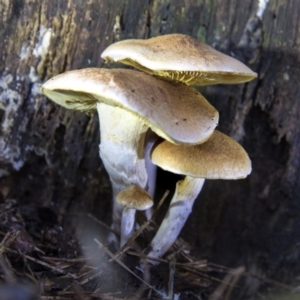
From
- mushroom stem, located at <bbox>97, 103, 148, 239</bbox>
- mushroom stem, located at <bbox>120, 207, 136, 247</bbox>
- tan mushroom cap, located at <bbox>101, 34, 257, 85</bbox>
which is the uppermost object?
tan mushroom cap, located at <bbox>101, 34, 257, 85</bbox>

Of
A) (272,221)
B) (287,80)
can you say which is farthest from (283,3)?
(272,221)

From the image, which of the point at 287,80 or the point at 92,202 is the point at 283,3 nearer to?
the point at 287,80

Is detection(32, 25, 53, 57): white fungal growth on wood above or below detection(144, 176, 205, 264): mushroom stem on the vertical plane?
above

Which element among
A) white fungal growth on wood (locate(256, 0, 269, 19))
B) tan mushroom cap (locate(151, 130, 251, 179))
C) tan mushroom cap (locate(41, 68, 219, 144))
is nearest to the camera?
tan mushroom cap (locate(41, 68, 219, 144))

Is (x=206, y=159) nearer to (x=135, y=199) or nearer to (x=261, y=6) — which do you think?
(x=135, y=199)

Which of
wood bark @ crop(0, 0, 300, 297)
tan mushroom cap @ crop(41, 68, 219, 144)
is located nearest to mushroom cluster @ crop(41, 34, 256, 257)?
tan mushroom cap @ crop(41, 68, 219, 144)

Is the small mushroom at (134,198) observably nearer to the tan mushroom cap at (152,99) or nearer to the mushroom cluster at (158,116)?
the mushroom cluster at (158,116)

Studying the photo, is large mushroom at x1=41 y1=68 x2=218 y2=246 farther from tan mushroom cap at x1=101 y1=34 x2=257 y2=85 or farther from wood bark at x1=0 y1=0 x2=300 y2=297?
wood bark at x1=0 y1=0 x2=300 y2=297

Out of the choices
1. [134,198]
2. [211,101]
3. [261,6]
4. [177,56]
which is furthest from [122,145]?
[261,6]
